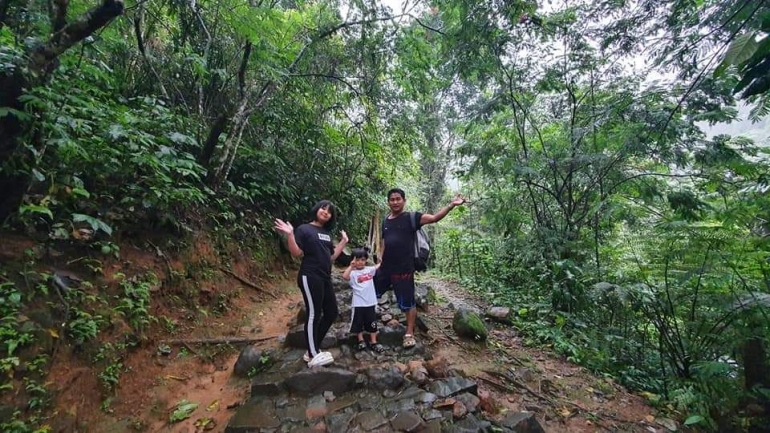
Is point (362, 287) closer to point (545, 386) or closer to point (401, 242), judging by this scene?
point (401, 242)

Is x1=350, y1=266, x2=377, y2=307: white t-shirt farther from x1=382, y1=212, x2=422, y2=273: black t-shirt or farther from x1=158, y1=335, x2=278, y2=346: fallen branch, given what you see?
x1=158, y1=335, x2=278, y2=346: fallen branch

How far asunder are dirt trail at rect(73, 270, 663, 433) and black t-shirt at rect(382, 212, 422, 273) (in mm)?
1513

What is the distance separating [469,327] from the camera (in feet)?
17.2

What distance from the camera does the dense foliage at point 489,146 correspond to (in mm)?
3498

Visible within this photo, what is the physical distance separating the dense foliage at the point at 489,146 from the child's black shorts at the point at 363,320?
8.47 feet

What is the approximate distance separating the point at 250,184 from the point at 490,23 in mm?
5648

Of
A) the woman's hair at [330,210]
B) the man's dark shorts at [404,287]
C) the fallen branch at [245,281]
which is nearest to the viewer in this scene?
the woman's hair at [330,210]

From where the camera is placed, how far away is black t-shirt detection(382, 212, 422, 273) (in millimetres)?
4168

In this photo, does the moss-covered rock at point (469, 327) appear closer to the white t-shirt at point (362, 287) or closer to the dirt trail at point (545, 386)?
the dirt trail at point (545, 386)

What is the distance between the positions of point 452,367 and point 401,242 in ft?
5.96

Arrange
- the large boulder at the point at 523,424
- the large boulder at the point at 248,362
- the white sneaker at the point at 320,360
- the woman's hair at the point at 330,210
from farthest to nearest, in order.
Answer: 1. the large boulder at the point at 248,362
2. the woman's hair at the point at 330,210
3. the white sneaker at the point at 320,360
4. the large boulder at the point at 523,424

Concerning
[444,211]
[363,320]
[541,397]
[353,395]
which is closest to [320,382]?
[353,395]

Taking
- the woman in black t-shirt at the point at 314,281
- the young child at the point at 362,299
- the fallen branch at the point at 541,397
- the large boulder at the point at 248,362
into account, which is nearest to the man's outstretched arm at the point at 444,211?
the young child at the point at 362,299

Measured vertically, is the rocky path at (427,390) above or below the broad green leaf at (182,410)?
above
